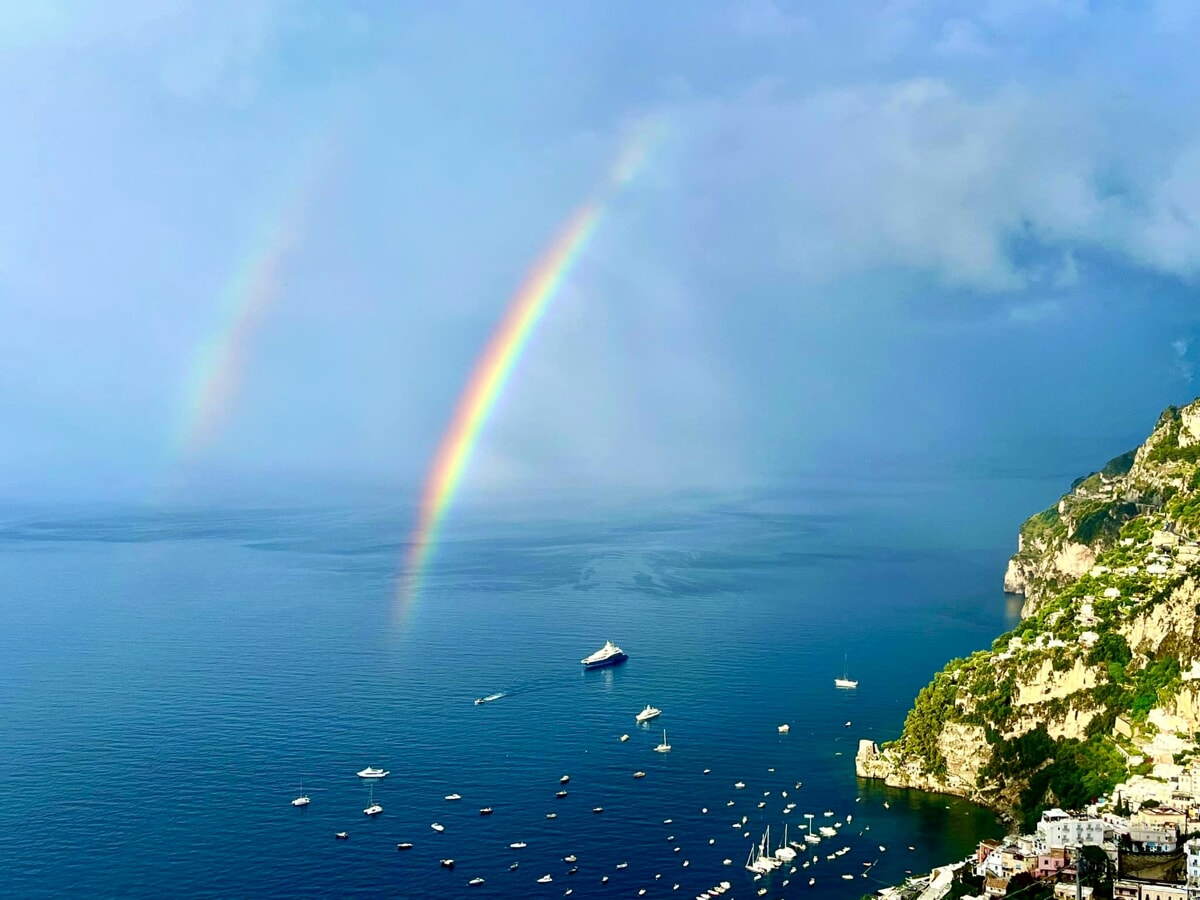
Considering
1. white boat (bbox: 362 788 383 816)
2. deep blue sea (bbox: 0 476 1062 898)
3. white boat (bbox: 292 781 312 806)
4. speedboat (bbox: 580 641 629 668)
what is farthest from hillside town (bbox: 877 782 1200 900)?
speedboat (bbox: 580 641 629 668)

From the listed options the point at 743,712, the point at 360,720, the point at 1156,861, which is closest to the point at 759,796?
the point at 743,712

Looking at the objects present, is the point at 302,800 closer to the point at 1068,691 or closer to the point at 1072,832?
the point at 1072,832

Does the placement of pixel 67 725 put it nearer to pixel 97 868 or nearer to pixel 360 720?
pixel 360 720

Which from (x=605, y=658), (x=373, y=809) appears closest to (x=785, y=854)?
(x=373, y=809)

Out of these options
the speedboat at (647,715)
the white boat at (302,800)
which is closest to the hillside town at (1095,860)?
the speedboat at (647,715)

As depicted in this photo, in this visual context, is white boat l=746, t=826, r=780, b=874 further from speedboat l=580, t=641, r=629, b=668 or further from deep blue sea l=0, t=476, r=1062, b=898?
speedboat l=580, t=641, r=629, b=668
